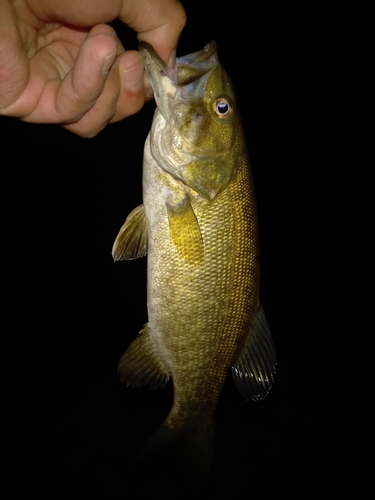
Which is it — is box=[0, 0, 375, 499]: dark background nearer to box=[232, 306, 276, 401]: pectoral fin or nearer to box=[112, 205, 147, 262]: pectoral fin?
box=[232, 306, 276, 401]: pectoral fin

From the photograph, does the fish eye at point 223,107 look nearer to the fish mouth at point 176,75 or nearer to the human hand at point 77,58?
the fish mouth at point 176,75

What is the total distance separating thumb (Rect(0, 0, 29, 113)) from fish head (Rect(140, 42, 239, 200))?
0.40 metres

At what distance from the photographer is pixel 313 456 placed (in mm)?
3727

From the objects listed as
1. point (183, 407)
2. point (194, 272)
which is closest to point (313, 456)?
point (183, 407)

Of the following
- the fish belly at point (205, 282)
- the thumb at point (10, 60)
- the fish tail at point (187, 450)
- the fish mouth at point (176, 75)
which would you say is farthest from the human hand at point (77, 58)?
the fish tail at point (187, 450)

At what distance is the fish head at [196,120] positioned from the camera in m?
1.35

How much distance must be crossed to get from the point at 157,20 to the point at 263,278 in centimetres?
372

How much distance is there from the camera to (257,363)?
1666 millimetres

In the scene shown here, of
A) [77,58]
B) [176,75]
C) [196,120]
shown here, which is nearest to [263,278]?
[196,120]

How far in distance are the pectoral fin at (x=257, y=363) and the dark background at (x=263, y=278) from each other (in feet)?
6.40

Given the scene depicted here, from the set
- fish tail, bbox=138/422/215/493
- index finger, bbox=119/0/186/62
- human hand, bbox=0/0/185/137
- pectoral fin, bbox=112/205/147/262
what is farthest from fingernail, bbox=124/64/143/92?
fish tail, bbox=138/422/215/493

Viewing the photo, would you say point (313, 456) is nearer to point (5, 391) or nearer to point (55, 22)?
point (5, 391)

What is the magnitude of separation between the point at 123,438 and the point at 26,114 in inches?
111

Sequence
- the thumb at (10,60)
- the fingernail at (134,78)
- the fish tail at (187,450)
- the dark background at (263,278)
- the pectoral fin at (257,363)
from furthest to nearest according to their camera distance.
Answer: the dark background at (263,278) < the fish tail at (187,450) < the pectoral fin at (257,363) < the fingernail at (134,78) < the thumb at (10,60)
